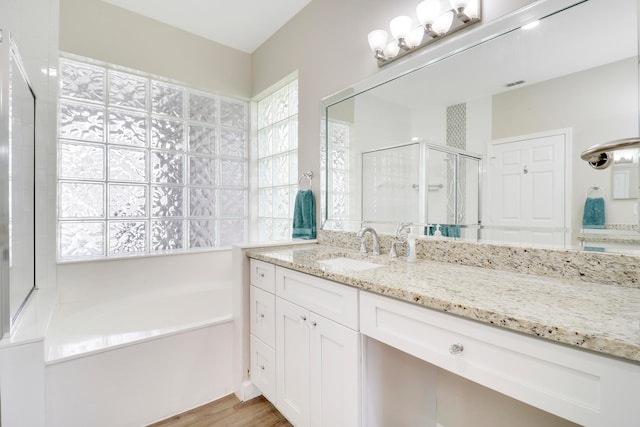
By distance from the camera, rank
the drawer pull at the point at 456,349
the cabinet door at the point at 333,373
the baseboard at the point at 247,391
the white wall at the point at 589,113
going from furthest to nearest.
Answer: the baseboard at the point at 247,391 < the cabinet door at the point at 333,373 < the white wall at the point at 589,113 < the drawer pull at the point at 456,349

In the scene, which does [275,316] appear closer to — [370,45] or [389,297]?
[389,297]

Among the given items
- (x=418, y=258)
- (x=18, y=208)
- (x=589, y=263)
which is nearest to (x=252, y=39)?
(x=18, y=208)

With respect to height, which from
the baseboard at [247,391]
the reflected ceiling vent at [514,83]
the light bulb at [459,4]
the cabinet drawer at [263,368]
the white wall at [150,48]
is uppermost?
the white wall at [150,48]

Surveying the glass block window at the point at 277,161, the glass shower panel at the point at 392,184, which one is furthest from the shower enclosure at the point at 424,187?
the glass block window at the point at 277,161

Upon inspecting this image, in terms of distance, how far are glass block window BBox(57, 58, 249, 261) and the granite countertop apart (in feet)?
5.70

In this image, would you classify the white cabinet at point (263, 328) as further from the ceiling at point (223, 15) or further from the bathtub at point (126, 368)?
the ceiling at point (223, 15)

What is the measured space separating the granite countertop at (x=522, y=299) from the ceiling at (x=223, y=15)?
2.04 meters

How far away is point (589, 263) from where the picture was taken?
3.38ft

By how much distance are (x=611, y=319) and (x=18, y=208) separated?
231 cm

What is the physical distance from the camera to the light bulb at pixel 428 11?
142cm

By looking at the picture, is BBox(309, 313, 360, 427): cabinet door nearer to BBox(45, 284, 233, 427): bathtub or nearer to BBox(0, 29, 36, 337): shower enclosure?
BBox(45, 284, 233, 427): bathtub

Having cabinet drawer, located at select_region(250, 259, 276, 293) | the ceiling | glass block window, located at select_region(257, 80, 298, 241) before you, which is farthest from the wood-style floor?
the ceiling

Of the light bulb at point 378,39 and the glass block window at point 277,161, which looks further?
the glass block window at point 277,161

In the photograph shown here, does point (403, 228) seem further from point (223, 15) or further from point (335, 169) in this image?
point (223, 15)
